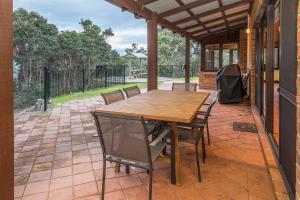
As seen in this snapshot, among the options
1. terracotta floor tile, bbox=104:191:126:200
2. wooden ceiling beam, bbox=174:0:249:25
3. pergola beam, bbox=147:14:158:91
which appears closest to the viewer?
terracotta floor tile, bbox=104:191:126:200

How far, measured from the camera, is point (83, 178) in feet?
7.98

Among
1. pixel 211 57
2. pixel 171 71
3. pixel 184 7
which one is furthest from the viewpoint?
pixel 171 71

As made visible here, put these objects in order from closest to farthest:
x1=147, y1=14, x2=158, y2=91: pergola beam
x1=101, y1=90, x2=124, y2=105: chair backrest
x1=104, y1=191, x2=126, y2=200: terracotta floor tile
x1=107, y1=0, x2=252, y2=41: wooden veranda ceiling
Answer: x1=104, y1=191, x2=126, y2=200: terracotta floor tile
x1=101, y1=90, x2=124, y2=105: chair backrest
x1=107, y1=0, x2=252, y2=41: wooden veranda ceiling
x1=147, y1=14, x2=158, y2=91: pergola beam

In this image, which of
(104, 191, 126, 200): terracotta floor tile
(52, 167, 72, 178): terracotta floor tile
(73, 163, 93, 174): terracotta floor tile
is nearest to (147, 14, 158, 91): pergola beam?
(73, 163, 93, 174): terracotta floor tile

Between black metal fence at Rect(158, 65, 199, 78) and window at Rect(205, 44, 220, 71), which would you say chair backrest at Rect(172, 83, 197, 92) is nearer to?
window at Rect(205, 44, 220, 71)

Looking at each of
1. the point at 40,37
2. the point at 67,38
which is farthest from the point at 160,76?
the point at 40,37

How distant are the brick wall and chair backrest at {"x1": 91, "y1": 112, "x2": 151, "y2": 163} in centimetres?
971

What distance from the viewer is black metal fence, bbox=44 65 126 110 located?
7.78 metres

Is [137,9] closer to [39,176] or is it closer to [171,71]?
[39,176]

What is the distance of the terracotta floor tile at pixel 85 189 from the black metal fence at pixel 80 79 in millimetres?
4086

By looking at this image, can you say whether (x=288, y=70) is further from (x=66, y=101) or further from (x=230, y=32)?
(x=230, y=32)

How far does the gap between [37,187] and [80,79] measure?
7342 millimetres

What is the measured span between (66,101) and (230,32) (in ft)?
27.4

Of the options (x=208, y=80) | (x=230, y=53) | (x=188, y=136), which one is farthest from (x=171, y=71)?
(x=188, y=136)
